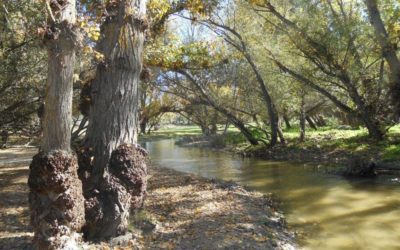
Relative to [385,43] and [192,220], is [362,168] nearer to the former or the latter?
[385,43]

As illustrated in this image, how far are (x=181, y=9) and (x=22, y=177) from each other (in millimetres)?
7826

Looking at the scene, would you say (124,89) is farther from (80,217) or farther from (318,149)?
(318,149)

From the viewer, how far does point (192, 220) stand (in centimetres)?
756

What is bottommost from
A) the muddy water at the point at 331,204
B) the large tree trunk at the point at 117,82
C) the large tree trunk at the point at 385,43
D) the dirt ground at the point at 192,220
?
the muddy water at the point at 331,204

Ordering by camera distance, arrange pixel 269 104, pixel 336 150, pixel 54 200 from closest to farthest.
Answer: pixel 54 200 → pixel 336 150 → pixel 269 104

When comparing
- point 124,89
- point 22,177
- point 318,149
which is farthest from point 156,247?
point 318,149

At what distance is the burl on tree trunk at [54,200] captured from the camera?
5.18 m

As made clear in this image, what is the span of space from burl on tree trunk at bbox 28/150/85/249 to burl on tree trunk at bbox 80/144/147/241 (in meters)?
0.59

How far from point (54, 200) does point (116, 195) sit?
107 cm

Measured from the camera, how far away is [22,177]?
12.8 metres

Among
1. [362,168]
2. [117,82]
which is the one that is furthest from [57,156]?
[362,168]

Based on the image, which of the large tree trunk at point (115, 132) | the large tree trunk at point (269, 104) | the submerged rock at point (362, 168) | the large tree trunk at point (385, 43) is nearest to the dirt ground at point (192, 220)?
the large tree trunk at point (115, 132)

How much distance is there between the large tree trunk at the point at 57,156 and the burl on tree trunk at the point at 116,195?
0.63 metres

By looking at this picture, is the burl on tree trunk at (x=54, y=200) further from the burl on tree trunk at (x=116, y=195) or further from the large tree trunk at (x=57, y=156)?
the burl on tree trunk at (x=116, y=195)
